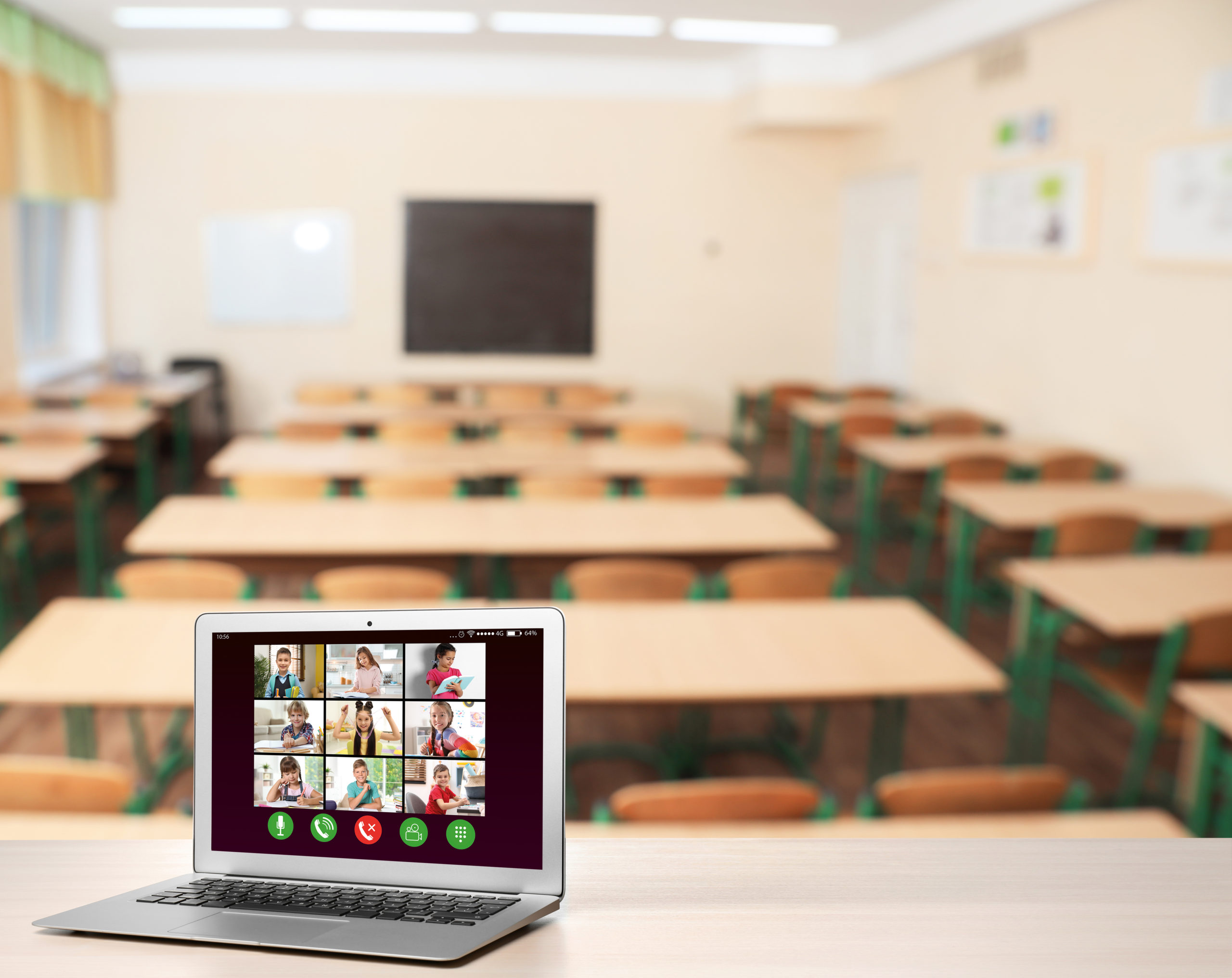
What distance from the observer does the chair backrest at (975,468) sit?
5.69 meters

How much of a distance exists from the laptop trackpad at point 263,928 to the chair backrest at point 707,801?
1301mm

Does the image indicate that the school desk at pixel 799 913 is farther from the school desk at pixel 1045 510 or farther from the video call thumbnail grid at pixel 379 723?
the school desk at pixel 1045 510

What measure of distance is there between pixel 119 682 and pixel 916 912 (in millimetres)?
2253

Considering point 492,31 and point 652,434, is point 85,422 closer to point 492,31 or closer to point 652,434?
point 652,434

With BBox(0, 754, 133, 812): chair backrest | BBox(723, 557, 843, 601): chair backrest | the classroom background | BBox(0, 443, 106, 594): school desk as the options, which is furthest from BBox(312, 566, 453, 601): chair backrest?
BBox(0, 443, 106, 594): school desk

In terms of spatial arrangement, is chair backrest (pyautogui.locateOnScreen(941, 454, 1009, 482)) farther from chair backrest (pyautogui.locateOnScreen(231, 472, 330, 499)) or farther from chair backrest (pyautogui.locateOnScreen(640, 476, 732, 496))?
chair backrest (pyautogui.locateOnScreen(231, 472, 330, 499))

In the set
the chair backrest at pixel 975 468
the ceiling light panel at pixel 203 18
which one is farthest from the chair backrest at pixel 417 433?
the ceiling light panel at pixel 203 18

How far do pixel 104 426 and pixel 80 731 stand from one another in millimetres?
3817

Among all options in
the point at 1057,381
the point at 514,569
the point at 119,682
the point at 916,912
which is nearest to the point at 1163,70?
the point at 1057,381

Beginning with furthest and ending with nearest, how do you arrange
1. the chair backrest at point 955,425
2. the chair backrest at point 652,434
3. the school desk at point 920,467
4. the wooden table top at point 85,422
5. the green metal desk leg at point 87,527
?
the chair backrest at point 955,425 < the chair backrest at point 652,434 < the wooden table top at point 85,422 < the school desk at point 920,467 < the green metal desk leg at point 87,527

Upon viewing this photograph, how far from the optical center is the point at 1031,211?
7129mm

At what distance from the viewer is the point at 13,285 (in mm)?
8273

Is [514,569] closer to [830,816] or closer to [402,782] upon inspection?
[830,816]

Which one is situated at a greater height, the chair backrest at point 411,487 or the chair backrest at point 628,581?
the chair backrest at point 411,487
